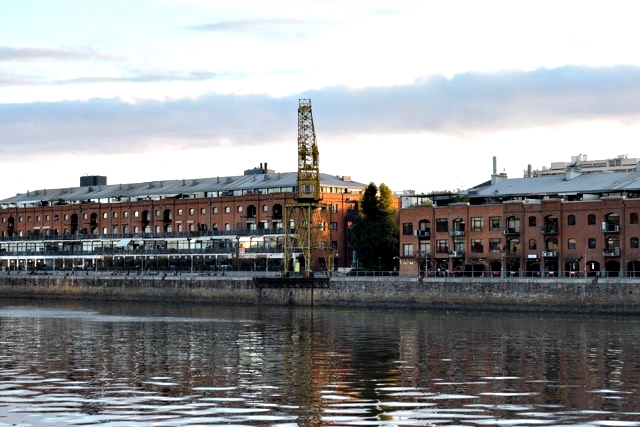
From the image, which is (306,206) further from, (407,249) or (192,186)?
(192,186)

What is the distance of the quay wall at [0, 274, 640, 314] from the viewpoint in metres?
100

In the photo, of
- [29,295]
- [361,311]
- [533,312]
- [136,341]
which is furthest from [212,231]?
[136,341]

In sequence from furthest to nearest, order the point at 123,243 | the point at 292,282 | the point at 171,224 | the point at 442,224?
the point at 123,243
the point at 171,224
the point at 442,224
the point at 292,282

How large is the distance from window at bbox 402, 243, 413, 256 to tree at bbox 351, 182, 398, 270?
22.9ft

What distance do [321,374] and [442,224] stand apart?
8611 centimetres

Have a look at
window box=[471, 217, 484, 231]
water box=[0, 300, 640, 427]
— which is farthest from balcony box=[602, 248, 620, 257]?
water box=[0, 300, 640, 427]

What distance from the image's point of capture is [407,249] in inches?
5404

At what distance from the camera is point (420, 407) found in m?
38.6

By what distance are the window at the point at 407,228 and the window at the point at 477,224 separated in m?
9.07

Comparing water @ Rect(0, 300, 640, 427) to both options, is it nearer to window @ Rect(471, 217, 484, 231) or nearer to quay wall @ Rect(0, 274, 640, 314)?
quay wall @ Rect(0, 274, 640, 314)

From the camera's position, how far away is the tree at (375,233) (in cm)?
14575

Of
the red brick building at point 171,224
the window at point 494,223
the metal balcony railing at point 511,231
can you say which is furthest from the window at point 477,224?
the red brick building at point 171,224

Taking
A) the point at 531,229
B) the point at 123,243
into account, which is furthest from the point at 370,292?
the point at 123,243

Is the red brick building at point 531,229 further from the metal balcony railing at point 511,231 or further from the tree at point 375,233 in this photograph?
the tree at point 375,233
